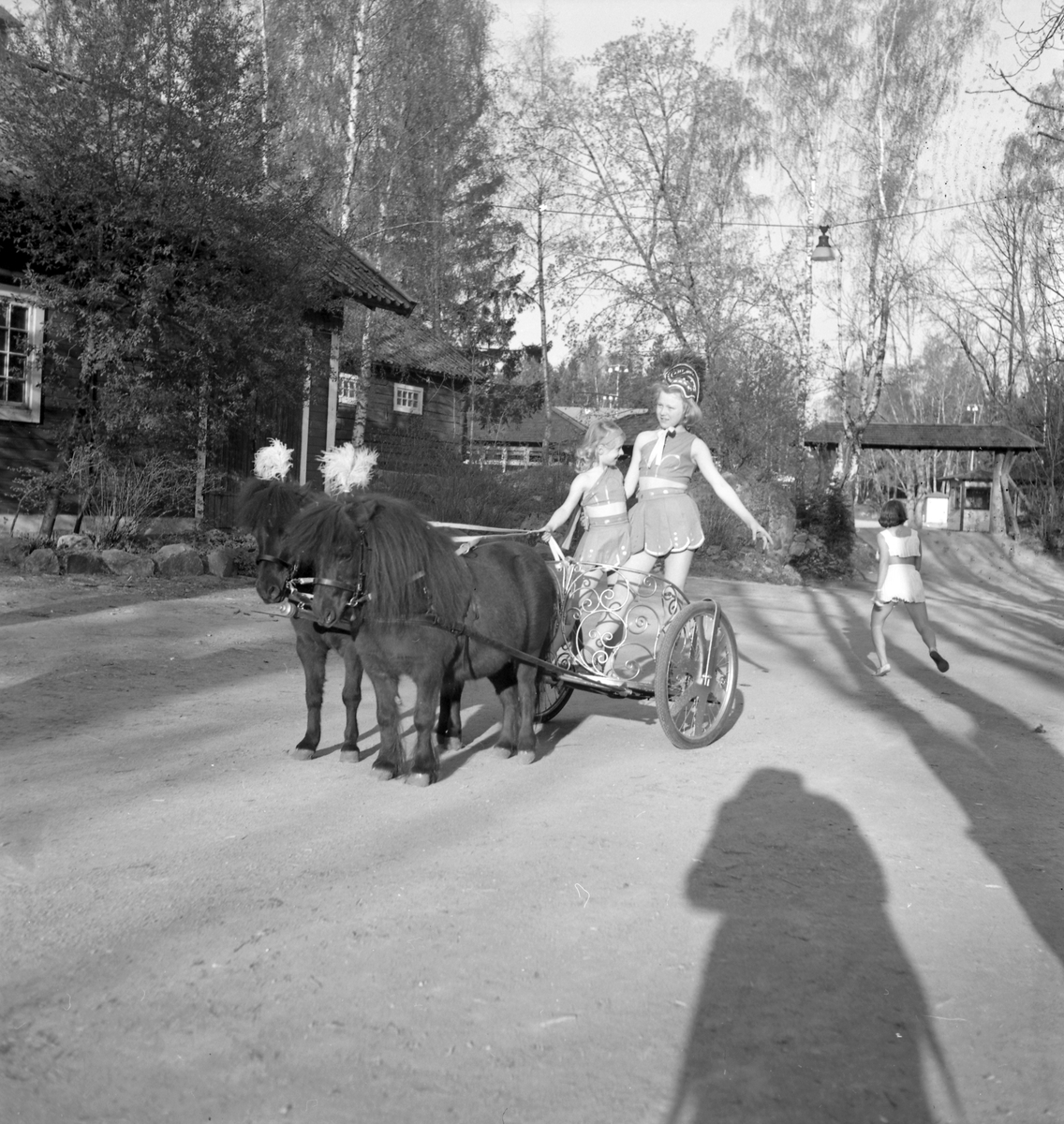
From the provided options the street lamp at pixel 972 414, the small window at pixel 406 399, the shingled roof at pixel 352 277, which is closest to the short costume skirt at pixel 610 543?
the shingled roof at pixel 352 277

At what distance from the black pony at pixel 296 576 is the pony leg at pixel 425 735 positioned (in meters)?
0.44

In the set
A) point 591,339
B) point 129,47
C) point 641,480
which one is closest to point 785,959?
point 641,480

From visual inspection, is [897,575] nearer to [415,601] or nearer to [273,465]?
[273,465]

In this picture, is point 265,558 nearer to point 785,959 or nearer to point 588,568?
point 588,568

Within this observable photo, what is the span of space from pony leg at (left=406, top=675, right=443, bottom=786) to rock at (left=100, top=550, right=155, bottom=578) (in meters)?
8.35

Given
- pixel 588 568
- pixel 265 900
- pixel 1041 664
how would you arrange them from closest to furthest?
pixel 265 900
pixel 588 568
pixel 1041 664

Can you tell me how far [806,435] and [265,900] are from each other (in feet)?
91.6

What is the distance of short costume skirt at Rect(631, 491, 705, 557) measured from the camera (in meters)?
7.14

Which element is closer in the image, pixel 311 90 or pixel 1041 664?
pixel 1041 664

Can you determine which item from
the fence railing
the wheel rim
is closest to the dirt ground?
the wheel rim

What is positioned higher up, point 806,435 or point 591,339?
point 591,339

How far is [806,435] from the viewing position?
100.0 ft

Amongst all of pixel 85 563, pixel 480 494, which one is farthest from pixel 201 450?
pixel 480 494

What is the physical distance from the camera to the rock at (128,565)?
1320 centimetres
